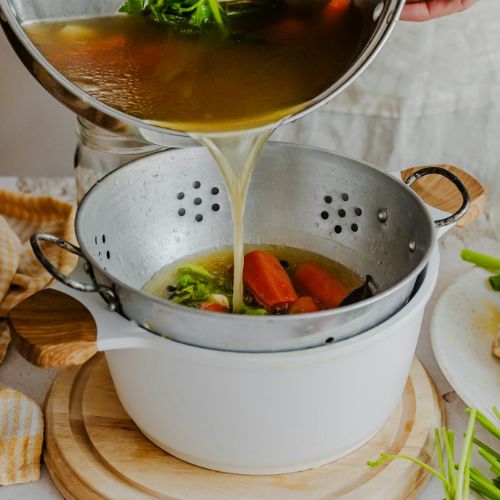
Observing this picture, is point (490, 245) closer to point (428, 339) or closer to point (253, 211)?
point (428, 339)

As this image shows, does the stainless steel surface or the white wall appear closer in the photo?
the stainless steel surface

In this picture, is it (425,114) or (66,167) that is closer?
(425,114)

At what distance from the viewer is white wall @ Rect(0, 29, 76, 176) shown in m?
1.84

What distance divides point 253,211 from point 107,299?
1.51ft

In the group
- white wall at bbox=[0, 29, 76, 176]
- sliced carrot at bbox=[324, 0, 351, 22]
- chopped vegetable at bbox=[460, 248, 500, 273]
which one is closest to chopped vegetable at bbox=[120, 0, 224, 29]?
sliced carrot at bbox=[324, 0, 351, 22]

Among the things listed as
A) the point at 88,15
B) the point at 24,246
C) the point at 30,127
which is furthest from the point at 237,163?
the point at 30,127

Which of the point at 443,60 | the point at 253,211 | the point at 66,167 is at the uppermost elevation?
the point at 443,60

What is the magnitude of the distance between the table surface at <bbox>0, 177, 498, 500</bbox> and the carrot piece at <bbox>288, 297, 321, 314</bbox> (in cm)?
19

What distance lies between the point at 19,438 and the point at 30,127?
1.06 metres

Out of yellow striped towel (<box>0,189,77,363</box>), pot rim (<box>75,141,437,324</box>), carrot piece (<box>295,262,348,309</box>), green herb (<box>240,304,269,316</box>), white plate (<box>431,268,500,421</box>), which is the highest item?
pot rim (<box>75,141,437,324</box>)

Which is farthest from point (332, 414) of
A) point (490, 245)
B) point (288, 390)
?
point (490, 245)

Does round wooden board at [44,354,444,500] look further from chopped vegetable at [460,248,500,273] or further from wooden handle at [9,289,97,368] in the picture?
chopped vegetable at [460,248,500,273]

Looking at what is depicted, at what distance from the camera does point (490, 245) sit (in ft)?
5.03

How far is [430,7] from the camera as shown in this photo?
1359mm
